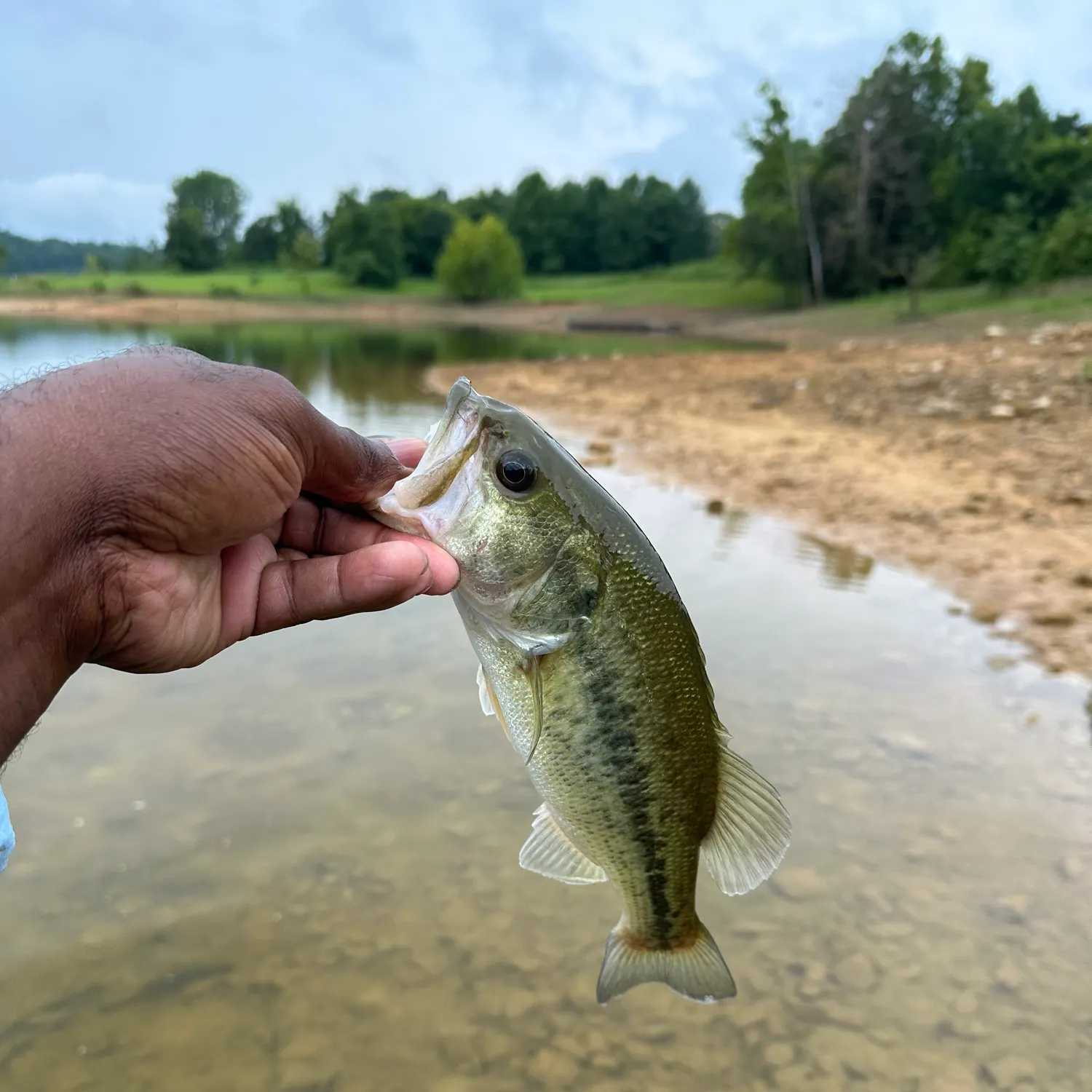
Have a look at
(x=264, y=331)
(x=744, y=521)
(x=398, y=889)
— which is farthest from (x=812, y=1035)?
(x=264, y=331)

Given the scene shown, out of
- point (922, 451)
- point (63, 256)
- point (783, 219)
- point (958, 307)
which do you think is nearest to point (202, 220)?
point (63, 256)

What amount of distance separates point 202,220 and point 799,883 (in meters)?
136

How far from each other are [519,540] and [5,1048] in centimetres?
332

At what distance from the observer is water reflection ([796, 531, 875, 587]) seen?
A: 28.5 feet

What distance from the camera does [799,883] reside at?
453cm

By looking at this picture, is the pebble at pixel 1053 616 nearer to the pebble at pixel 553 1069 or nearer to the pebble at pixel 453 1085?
the pebble at pixel 553 1069

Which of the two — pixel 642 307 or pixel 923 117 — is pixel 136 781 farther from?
pixel 923 117

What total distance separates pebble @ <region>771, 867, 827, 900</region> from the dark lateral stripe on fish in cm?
226

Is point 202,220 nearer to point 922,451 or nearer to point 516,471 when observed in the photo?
point 922,451

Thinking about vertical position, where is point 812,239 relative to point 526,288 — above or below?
above

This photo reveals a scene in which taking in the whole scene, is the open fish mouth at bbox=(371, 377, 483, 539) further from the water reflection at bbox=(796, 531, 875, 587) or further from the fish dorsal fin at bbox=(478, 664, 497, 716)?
the water reflection at bbox=(796, 531, 875, 587)

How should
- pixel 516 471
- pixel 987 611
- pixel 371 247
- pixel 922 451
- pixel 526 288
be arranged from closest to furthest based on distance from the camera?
pixel 516 471 → pixel 987 611 → pixel 922 451 → pixel 526 288 → pixel 371 247

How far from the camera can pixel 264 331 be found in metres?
53.1

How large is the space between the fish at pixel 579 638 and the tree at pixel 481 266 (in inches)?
3100
